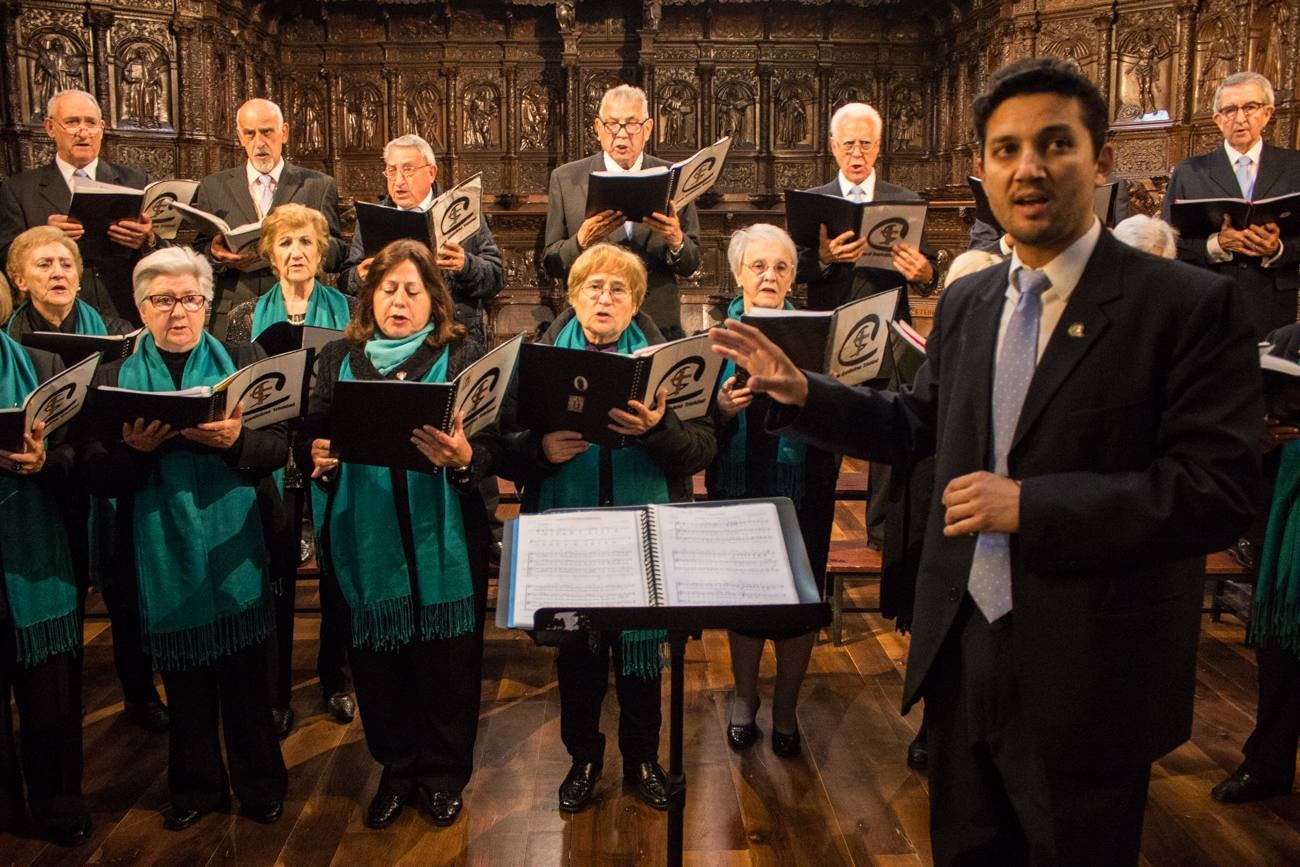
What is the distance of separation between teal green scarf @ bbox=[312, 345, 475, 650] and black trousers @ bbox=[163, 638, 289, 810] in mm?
314

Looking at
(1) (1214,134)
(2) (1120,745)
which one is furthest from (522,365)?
(1) (1214,134)

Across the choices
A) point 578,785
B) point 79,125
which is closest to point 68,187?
point 79,125

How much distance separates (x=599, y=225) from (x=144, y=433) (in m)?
1.55

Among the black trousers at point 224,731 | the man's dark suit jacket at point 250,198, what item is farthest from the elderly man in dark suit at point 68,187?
the black trousers at point 224,731

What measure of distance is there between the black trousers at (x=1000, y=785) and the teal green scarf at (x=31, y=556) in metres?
2.07

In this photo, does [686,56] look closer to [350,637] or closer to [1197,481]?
[350,637]

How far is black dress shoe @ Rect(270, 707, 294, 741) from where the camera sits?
11.3 ft

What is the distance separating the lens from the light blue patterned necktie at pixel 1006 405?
1577mm

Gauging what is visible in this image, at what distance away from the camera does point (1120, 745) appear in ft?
5.08

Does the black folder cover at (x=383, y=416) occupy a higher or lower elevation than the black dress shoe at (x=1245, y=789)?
higher

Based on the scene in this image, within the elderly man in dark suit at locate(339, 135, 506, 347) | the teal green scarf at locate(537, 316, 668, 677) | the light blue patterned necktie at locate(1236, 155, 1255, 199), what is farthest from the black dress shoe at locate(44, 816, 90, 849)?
the light blue patterned necktie at locate(1236, 155, 1255, 199)

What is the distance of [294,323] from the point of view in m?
3.60

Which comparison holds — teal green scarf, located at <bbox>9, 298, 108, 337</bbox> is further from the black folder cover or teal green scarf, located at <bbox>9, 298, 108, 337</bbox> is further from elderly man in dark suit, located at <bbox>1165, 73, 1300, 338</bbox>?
elderly man in dark suit, located at <bbox>1165, 73, 1300, 338</bbox>

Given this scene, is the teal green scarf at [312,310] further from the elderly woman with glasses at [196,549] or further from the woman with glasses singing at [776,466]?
the woman with glasses singing at [776,466]
